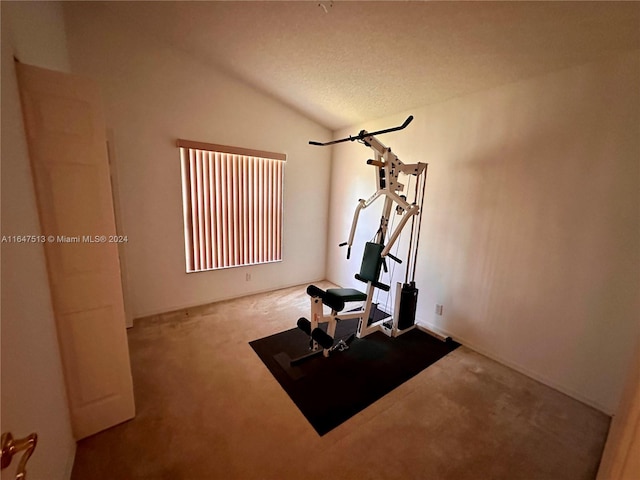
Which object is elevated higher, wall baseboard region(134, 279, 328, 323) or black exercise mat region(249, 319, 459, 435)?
wall baseboard region(134, 279, 328, 323)

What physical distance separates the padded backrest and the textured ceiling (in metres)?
1.62

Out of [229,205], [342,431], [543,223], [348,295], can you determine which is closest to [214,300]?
[229,205]

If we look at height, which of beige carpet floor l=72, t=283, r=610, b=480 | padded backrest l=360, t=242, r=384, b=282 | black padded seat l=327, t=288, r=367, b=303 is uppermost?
padded backrest l=360, t=242, r=384, b=282

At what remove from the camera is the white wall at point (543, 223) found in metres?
1.83

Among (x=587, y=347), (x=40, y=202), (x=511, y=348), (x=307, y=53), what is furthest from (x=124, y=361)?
(x=587, y=347)

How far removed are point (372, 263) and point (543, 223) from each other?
1.46 meters

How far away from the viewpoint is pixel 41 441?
1.05 m

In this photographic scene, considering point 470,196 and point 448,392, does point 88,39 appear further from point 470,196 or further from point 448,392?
point 448,392

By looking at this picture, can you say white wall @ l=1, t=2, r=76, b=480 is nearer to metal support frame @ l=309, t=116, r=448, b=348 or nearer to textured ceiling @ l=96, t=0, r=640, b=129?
textured ceiling @ l=96, t=0, r=640, b=129

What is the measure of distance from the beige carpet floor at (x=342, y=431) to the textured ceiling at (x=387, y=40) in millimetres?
2552

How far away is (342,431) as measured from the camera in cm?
170

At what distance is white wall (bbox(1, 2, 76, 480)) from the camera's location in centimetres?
87

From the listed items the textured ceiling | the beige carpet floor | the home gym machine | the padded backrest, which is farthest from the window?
the padded backrest

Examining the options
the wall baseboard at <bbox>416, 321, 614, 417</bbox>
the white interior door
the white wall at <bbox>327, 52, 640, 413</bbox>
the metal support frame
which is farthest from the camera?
the metal support frame
